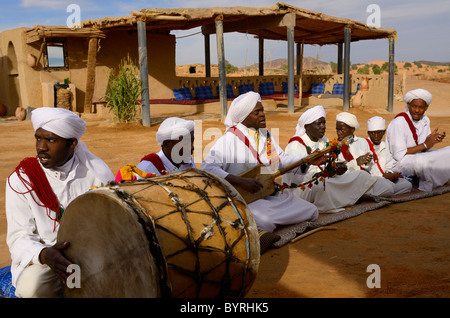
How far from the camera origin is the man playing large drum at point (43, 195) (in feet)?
8.23

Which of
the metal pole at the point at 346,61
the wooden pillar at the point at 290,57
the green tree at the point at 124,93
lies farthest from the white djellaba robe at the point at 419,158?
the metal pole at the point at 346,61

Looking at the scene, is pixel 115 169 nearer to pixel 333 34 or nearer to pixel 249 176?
pixel 249 176

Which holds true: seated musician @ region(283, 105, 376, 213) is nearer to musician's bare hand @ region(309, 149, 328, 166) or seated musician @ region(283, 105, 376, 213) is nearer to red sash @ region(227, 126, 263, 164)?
musician's bare hand @ region(309, 149, 328, 166)

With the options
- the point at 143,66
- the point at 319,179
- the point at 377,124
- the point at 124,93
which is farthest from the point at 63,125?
the point at 143,66

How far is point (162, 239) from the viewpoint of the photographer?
88.0 inches

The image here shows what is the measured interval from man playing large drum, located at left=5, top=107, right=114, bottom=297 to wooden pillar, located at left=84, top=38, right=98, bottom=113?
11.5 metres

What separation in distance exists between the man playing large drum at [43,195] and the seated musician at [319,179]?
2.78 m

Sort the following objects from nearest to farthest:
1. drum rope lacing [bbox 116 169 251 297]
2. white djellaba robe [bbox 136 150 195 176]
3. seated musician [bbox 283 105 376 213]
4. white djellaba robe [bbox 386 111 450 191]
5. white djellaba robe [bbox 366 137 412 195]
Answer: drum rope lacing [bbox 116 169 251 297] < white djellaba robe [bbox 136 150 195 176] < seated musician [bbox 283 105 376 213] < white djellaba robe [bbox 366 137 412 195] < white djellaba robe [bbox 386 111 450 191]

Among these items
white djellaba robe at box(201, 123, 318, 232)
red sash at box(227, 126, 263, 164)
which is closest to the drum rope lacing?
white djellaba robe at box(201, 123, 318, 232)

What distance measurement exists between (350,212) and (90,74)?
444 inches

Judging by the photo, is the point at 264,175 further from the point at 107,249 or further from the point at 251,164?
the point at 107,249

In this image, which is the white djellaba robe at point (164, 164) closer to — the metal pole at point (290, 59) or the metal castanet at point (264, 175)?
the metal castanet at point (264, 175)

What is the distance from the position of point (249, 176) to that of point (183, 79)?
1304cm

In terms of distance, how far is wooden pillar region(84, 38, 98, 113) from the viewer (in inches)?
530
